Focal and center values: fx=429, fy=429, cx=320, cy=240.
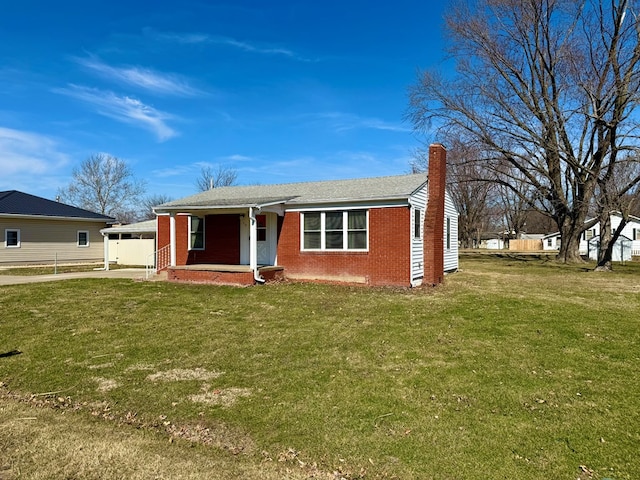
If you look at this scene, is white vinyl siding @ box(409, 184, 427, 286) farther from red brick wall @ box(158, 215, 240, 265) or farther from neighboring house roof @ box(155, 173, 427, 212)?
red brick wall @ box(158, 215, 240, 265)

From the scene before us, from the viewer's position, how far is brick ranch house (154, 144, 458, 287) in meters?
13.8

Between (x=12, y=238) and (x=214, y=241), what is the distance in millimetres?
14798

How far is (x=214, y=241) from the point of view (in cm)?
1719

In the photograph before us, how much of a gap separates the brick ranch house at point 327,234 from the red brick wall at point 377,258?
3 centimetres

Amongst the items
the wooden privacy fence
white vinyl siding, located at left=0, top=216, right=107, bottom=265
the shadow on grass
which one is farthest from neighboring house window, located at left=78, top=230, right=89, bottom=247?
the wooden privacy fence

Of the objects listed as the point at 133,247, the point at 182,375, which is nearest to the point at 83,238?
the point at 133,247

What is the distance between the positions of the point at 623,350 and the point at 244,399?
19.9 feet

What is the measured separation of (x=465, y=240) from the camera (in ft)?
193

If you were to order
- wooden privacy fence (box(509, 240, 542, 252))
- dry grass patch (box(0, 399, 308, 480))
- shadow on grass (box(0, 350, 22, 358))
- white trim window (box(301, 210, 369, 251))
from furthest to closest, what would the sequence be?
wooden privacy fence (box(509, 240, 542, 252)) → white trim window (box(301, 210, 369, 251)) → shadow on grass (box(0, 350, 22, 358)) → dry grass patch (box(0, 399, 308, 480))

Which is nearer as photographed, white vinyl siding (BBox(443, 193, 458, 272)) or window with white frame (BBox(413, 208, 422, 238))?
window with white frame (BBox(413, 208, 422, 238))

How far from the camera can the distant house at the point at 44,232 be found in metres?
24.0

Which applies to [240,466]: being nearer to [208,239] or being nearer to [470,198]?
[208,239]

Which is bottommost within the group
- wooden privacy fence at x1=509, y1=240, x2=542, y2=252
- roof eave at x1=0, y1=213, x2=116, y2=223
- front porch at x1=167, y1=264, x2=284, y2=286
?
front porch at x1=167, y1=264, x2=284, y2=286

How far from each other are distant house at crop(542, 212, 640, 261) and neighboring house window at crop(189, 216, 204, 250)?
21.6 meters
